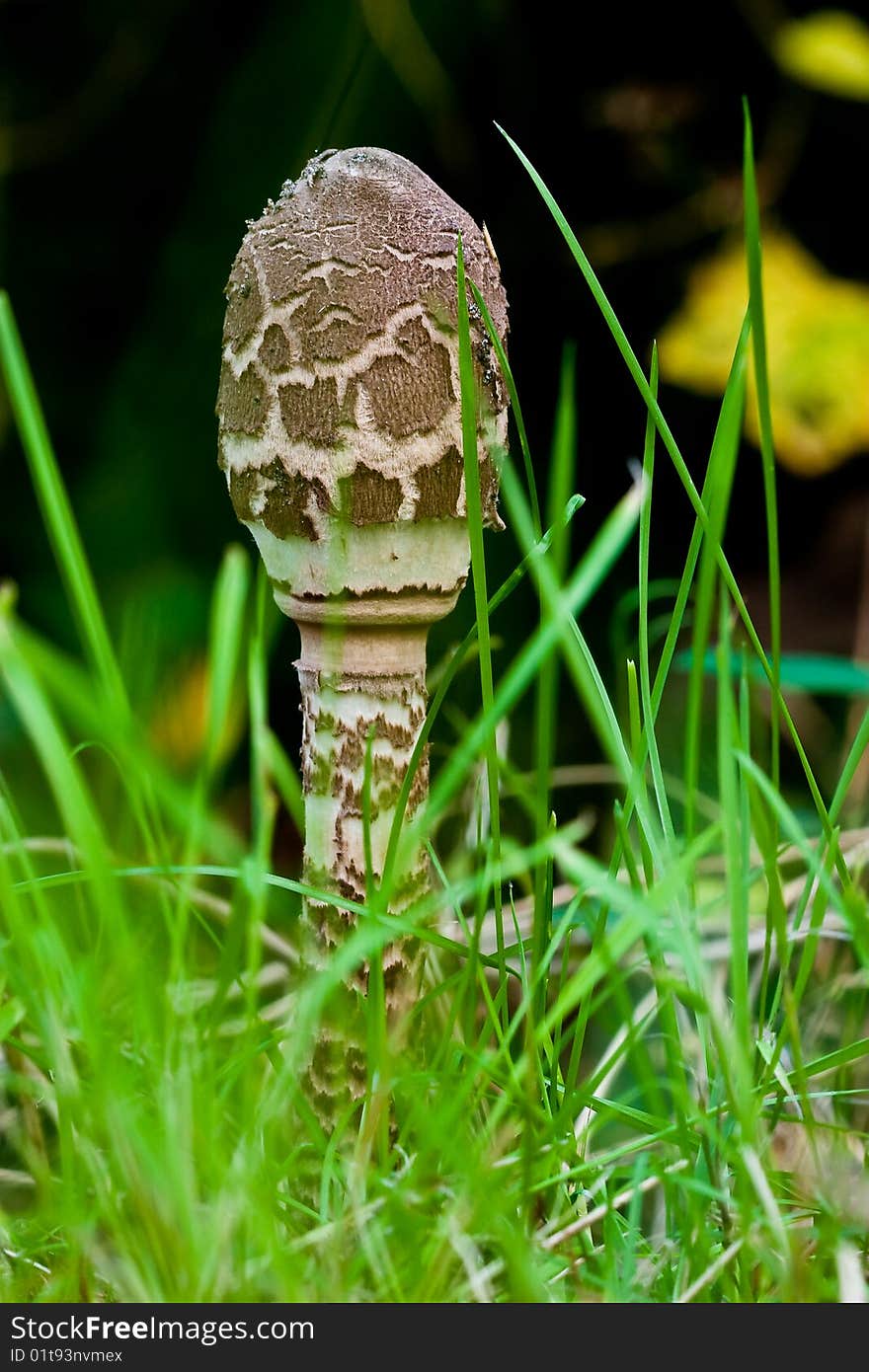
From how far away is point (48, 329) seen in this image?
2158 mm

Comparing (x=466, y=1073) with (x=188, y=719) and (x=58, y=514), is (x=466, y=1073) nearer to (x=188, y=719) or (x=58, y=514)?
(x=58, y=514)

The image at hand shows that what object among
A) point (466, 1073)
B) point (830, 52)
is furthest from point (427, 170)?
point (466, 1073)

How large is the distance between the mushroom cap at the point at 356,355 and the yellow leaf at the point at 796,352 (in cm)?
110

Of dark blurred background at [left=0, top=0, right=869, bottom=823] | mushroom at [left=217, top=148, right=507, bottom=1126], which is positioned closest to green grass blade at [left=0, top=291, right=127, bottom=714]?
mushroom at [left=217, top=148, right=507, bottom=1126]

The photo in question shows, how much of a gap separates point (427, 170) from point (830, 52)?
635 millimetres

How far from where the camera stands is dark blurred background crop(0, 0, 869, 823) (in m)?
1.90

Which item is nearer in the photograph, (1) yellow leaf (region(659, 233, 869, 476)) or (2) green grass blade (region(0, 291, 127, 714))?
(2) green grass blade (region(0, 291, 127, 714))

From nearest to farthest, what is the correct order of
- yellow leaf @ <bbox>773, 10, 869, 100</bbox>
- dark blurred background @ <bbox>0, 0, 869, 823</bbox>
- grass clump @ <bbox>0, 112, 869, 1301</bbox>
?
grass clump @ <bbox>0, 112, 869, 1301</bbox>, yellow leaf @ <bbox>773, 10, 869, 100</bbox>, dark blurred background @ <bbox>0, 0, 869, 823</bbox>

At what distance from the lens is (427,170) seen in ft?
6.61

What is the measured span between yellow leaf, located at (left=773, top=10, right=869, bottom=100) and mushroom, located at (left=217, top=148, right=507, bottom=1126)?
1.19 m

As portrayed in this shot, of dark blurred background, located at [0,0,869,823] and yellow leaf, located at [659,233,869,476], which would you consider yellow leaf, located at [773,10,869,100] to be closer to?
dark blurred background, located at [0,0,869,823]

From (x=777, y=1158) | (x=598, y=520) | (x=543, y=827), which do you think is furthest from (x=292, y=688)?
(x=543, y=827)
